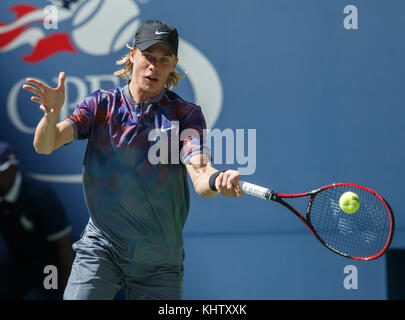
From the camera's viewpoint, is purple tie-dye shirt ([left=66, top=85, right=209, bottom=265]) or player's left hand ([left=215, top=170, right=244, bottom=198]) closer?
player's left hand ([left=215, top=170, right=244, bottom=198])

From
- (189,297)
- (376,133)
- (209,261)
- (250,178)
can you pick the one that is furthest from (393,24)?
(189,297)

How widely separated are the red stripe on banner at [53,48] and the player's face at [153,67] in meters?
1.22

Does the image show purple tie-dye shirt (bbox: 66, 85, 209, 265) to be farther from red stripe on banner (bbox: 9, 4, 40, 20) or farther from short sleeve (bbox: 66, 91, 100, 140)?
red stripe on banner (bbox: 9, 4, 40, 20)

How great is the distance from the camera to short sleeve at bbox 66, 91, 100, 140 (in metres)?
2.52

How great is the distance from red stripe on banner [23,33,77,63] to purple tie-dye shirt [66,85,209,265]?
122 cm

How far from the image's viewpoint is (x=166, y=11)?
3.65m

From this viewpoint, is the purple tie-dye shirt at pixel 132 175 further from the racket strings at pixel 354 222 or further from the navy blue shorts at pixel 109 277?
the racket strings at pixel 354 222

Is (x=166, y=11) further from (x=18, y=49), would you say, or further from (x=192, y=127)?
(x=192, y=127)

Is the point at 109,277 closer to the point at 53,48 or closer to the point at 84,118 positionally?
the point at 84,118

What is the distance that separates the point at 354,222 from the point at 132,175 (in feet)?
3.94

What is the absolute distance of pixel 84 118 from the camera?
2.54 m

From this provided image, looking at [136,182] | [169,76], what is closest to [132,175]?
[136,182]

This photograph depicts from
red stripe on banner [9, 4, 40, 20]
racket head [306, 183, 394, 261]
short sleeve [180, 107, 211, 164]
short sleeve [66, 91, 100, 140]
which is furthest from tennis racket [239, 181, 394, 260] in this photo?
red stripe on banner [9, 4, 40, 20]

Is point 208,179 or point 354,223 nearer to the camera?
point 208,179
